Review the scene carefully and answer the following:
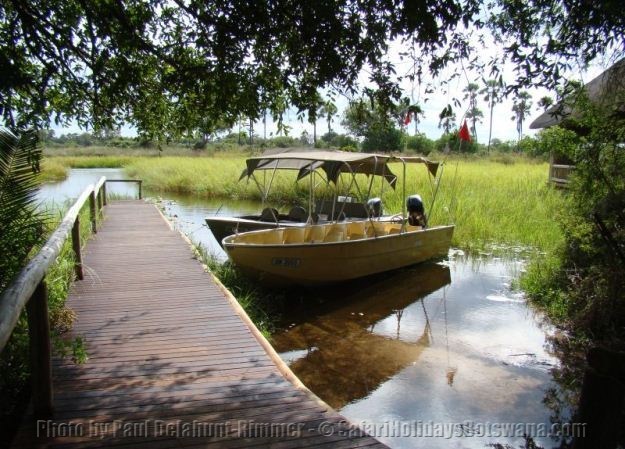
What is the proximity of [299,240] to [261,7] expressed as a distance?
6.14 m

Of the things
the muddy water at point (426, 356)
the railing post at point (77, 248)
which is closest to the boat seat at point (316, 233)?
the muddy water at point (426, 356)

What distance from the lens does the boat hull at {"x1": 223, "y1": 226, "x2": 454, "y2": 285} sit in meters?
8.51

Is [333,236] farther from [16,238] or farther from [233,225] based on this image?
[16,238]

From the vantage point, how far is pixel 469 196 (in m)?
17.5

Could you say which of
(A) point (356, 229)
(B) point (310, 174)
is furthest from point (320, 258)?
(A) point (356, 229)

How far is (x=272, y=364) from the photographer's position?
14.2ft

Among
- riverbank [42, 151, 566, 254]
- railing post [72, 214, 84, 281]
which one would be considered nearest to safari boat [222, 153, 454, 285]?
riverbank [42, 151, 566, 254]

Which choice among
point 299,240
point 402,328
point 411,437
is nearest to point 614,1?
point 411,437

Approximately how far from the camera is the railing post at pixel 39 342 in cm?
301

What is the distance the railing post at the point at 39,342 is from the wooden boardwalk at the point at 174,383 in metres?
0.22

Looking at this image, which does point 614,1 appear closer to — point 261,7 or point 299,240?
point 261,7

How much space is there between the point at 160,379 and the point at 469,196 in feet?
50.0

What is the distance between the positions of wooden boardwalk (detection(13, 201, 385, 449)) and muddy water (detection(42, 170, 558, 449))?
156 cm

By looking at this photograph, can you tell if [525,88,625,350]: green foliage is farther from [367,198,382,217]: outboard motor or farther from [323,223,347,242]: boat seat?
[367,198,382,217]: outboard motor
